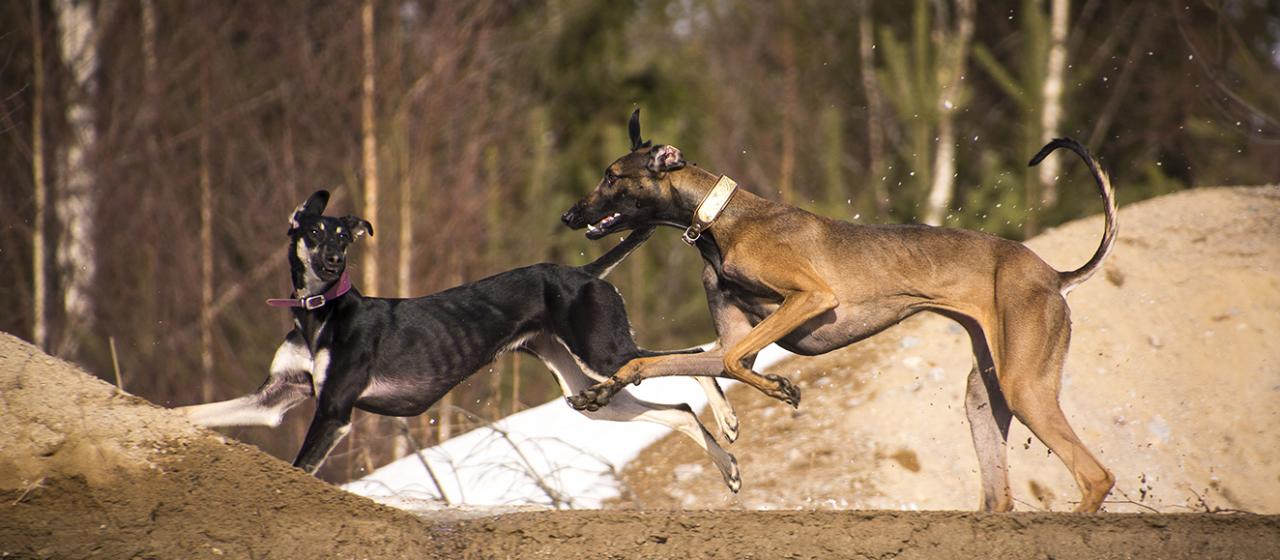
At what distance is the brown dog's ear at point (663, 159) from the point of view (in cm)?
668

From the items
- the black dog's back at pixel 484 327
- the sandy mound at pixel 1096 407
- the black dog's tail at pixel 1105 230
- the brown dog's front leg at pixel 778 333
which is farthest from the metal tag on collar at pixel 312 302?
Answer: the sandy mound at pixel 1096 407

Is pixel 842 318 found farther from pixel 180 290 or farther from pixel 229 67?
pixel 229 67

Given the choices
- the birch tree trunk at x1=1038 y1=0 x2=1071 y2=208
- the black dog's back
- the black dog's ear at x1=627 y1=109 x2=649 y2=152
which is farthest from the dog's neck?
the birch tree trunk at x1=1038 y1=0 x2=1071 y2=208

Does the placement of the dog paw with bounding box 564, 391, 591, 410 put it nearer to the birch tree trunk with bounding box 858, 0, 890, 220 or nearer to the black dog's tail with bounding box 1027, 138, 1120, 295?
the black dog's tail with bounding box 1027, 138, 1120, 295

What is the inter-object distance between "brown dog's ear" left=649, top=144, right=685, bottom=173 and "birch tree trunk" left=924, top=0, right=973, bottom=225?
431 inches

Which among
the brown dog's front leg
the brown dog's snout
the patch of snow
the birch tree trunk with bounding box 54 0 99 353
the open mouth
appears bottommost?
the patch of snow

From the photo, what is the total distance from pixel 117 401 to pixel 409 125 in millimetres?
9019

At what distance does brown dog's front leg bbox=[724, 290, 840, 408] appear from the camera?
6340 mm

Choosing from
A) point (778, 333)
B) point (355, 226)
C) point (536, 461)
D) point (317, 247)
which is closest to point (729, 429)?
point (778, 333)

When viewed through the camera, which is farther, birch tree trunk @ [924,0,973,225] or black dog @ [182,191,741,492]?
birch tree trunk @ [924,0,973,225]

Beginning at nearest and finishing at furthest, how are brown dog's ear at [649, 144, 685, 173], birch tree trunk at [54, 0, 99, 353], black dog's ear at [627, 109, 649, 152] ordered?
brown dog's ear at [649, 144, 685, 173] < black dog's ear at [627, 109, 649, 152] < birch tree trunk at [54, 0, 99, 353]

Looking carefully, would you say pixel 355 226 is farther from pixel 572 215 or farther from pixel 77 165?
pixel 77 165

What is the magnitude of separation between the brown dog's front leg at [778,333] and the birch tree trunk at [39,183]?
11996 mm

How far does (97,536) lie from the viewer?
17.5 feet
